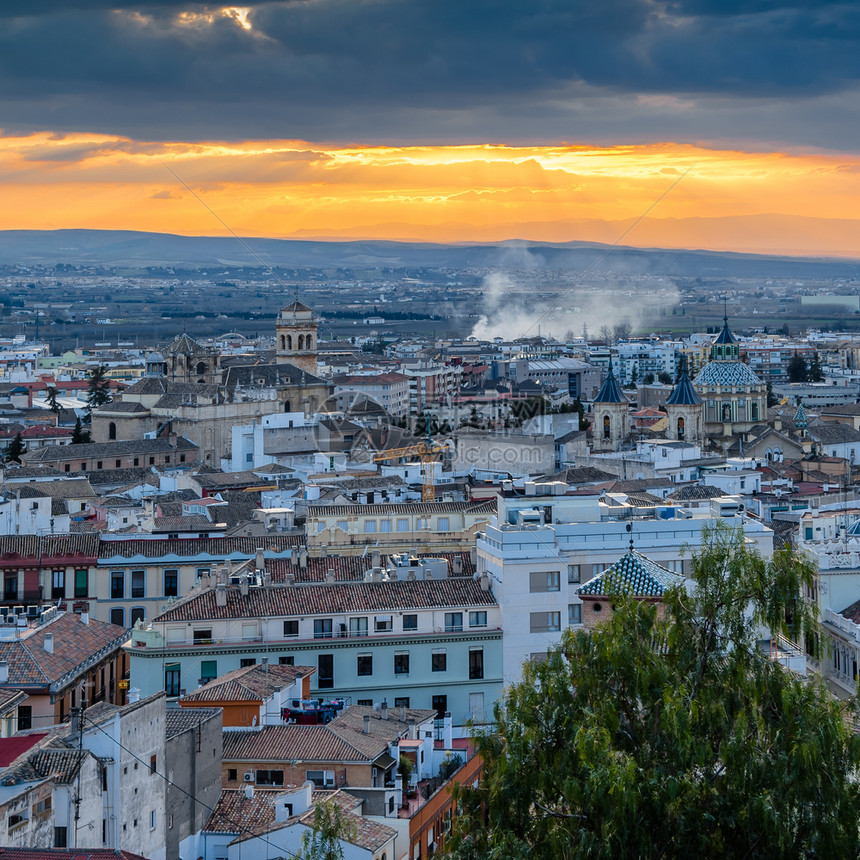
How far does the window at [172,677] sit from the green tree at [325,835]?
7049 millimetres

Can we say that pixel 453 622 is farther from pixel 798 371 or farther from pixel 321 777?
pixel 798 371

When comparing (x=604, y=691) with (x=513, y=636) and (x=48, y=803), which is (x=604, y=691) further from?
(x=513, y=636)

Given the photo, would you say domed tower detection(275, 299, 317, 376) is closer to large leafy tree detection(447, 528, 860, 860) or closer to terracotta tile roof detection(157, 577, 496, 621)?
terracotta tile roof detection(157, 577, 496, 621)

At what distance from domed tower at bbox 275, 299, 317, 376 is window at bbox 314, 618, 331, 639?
51020mm

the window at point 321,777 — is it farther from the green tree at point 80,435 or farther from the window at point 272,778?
the green tree at point 80,435

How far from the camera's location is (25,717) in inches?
835

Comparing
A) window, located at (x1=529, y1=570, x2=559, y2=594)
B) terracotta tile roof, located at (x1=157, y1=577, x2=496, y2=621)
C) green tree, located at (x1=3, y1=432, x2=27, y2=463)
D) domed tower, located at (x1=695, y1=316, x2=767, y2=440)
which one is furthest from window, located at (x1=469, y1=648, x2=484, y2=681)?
domed tower, located at (x1=695, y1=316, x2=767, y2=440)

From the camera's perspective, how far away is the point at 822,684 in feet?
42.0

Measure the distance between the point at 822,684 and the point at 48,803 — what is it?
19.7ft

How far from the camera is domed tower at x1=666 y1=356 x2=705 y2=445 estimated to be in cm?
6222

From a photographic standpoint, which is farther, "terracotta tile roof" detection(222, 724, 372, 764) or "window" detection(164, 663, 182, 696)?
"window" detection(164, 663, 182, 696)

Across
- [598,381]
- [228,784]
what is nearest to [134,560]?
[228,784]

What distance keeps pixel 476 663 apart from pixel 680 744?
402 inches

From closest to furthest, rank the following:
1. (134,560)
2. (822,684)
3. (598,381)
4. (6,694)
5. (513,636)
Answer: (822,684)
(6,694)
(513,636)
(134,560)
(598,381)
